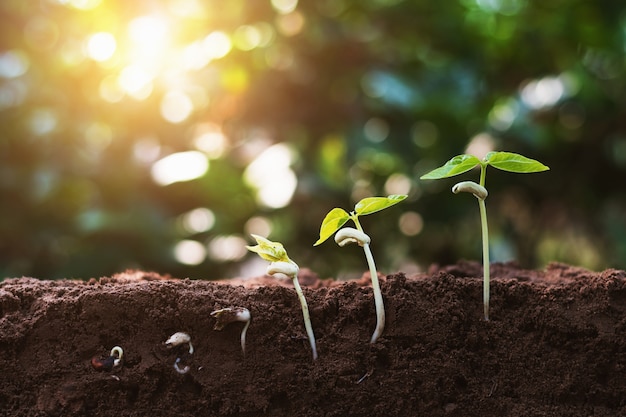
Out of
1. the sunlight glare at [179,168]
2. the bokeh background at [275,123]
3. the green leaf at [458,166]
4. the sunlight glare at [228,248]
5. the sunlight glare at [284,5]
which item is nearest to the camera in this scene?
the green leaf at [458,166]

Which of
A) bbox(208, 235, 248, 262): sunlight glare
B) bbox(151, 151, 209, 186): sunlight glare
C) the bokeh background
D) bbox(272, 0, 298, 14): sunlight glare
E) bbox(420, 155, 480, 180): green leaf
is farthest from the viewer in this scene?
bbox(272, 0, 298, 14): sunlight glare

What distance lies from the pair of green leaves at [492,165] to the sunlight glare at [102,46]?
2116mm

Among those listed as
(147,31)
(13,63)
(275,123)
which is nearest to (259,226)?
(275,123)

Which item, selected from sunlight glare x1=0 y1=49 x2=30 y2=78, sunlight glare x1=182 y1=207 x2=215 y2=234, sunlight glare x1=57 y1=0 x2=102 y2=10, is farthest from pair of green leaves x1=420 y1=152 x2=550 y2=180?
sunlight glare x1=0 y1=49 x2=30 y2=78

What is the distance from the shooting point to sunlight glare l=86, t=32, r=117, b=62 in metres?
2.46

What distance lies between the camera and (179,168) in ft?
7.32

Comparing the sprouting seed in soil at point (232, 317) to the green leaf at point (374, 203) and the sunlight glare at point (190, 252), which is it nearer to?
the green leaf at point (374, 203)

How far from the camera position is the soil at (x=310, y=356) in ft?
2.14

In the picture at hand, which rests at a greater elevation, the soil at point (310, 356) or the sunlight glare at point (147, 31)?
the sunlight glare at point (147, 31)

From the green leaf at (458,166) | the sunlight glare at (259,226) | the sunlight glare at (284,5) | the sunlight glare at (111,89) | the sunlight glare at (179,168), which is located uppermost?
the sunlight glare at (284,5)

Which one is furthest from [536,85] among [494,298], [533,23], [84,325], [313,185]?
[84,325]

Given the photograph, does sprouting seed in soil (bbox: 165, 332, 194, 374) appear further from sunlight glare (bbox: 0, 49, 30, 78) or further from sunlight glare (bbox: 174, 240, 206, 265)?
sunlight glare (bbox: 0, 49, 30, 78)

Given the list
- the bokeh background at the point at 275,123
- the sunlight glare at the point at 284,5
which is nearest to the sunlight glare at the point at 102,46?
the bokeh background at the point at 275,123

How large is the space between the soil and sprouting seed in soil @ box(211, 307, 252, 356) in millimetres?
12
